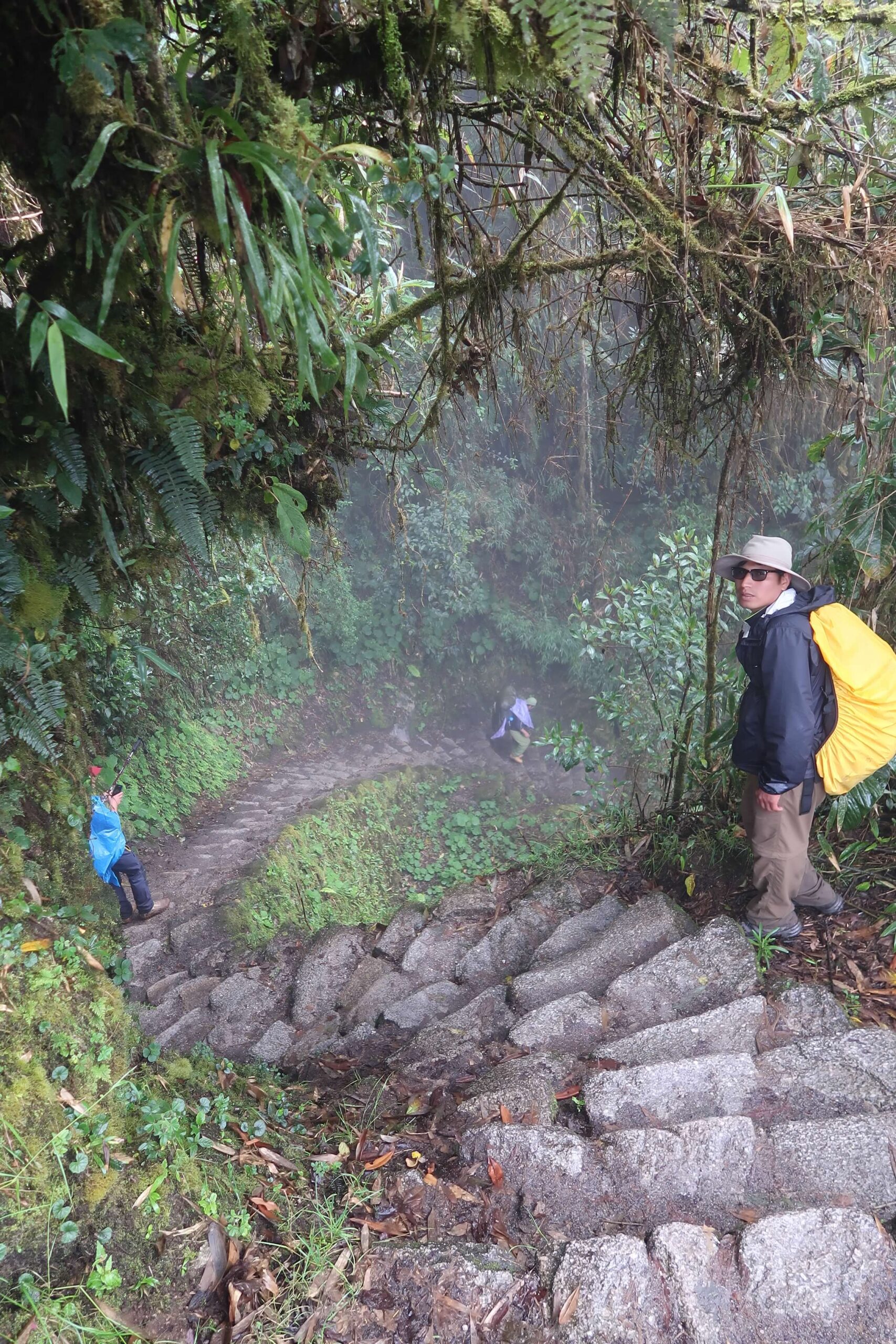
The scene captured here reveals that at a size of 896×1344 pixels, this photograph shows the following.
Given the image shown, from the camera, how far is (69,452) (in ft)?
6.57

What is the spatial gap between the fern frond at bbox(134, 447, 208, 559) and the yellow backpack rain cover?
7.82 feet

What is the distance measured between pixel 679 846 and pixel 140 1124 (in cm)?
308

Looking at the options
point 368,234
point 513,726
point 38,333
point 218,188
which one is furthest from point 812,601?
point 513,726

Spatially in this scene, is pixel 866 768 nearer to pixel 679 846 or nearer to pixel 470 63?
pixel 679 846

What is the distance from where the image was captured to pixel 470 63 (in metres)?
1.94

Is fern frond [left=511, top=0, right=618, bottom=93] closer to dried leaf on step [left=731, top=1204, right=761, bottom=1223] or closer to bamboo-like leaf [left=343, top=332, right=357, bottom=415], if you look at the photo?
bamboo-like leaf [left=343, top=332, right=357, bottom=415]

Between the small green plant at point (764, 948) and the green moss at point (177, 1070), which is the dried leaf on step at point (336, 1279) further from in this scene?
the small green plant at point (764, 948)

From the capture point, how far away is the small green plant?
3121 mm

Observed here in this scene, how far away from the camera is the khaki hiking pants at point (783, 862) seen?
3.19 metres

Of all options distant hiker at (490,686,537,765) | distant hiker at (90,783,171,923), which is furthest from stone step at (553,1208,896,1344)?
distant hiker at (490,686,537,765)

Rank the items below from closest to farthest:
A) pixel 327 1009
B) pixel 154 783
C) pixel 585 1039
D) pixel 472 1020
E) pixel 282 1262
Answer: pixel 282 1262
pixel 585 1039
pixel 472 1020
pixel 327 1009
pixel 154 783

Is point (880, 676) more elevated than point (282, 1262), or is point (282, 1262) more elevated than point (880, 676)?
point (880, 676)

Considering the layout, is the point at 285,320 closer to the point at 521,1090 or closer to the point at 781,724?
the point at 781,724

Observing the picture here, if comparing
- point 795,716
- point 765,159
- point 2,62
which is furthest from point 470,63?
point 795,716
